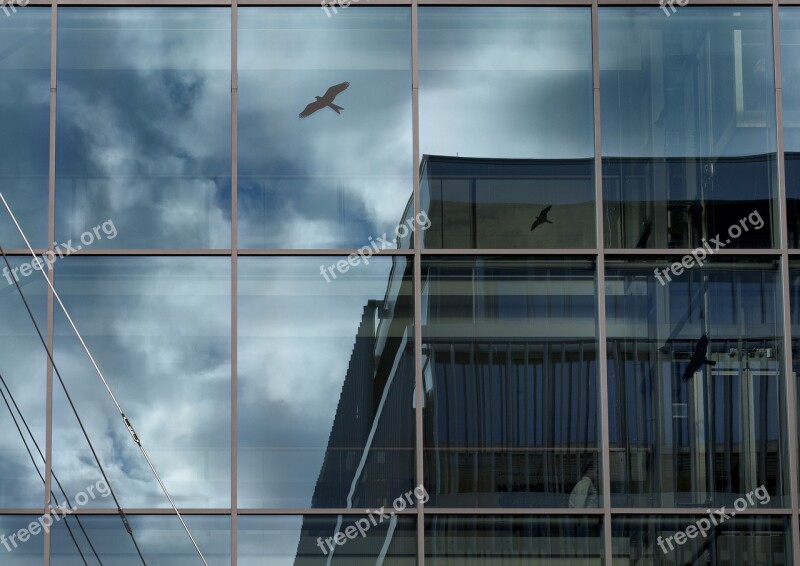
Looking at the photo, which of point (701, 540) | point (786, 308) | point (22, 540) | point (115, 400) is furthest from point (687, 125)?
point (22, 540)

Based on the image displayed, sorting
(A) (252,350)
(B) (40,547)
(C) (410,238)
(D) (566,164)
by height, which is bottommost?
(B) (40,547)

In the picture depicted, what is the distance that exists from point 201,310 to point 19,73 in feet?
10.3

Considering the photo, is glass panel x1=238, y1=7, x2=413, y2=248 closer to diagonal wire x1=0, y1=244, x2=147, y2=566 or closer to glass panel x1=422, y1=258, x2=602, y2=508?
glass panel x1=422, y1=258, x2=602, y2=508

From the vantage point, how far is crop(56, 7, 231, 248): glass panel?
12.0m

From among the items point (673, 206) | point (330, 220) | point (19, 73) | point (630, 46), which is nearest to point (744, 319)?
point (673, 206)

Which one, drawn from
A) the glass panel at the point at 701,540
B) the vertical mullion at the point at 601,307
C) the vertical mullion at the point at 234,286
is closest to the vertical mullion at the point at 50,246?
the vertical mullion at the point at 234,286

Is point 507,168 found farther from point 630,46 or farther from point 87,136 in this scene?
point 87,136

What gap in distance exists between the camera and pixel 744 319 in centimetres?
1202

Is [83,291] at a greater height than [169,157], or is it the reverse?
[169,157]

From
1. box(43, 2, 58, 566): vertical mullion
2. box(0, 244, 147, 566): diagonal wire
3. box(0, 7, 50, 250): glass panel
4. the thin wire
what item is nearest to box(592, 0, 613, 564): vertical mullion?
the thin wire

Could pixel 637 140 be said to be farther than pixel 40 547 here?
Yes

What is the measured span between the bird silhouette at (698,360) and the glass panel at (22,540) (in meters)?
6.55

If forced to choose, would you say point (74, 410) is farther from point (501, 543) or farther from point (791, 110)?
point (791, 110)

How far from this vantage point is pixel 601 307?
39.1 feet
